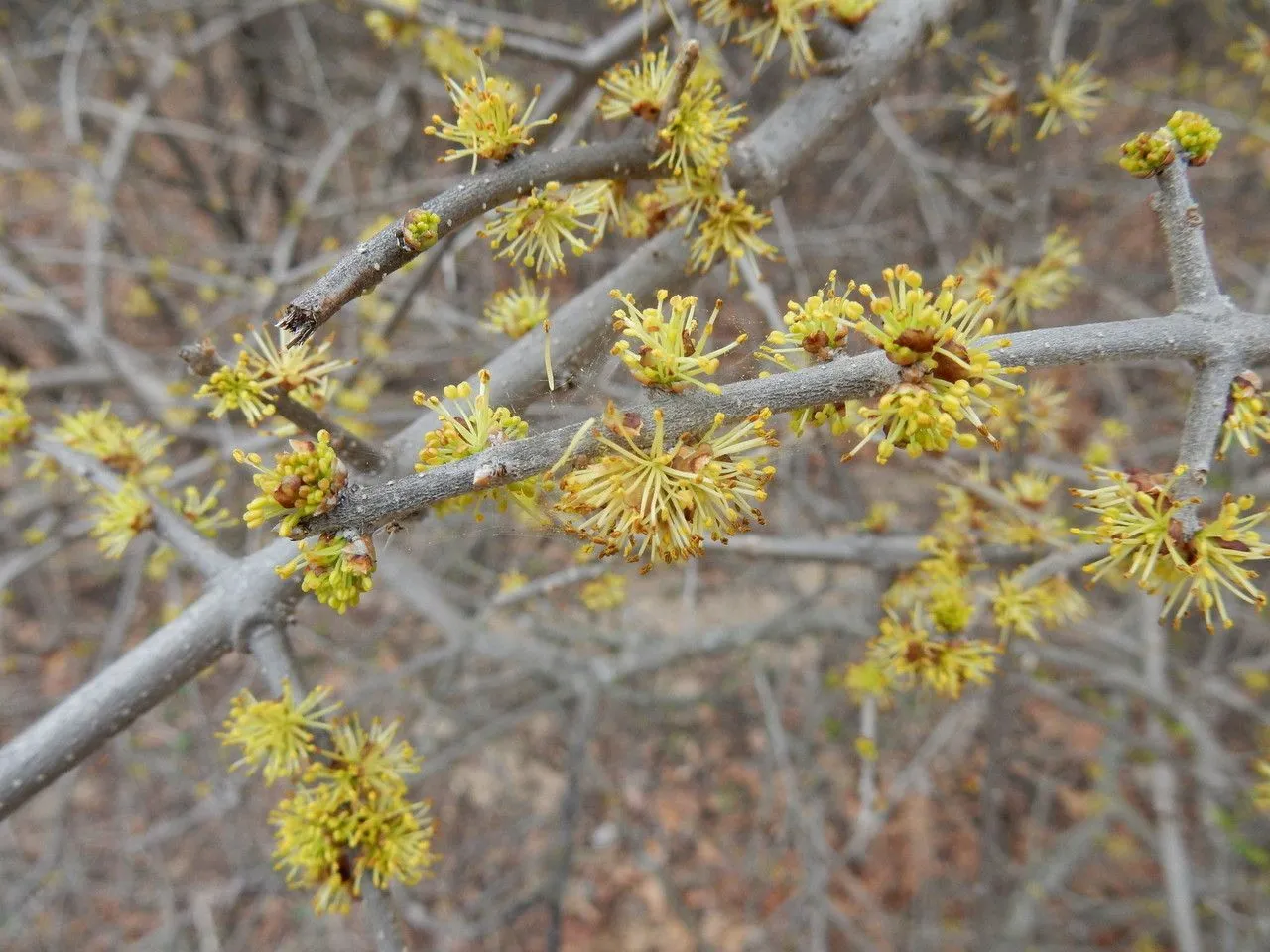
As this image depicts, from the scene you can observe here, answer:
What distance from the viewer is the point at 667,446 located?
1.07 metres

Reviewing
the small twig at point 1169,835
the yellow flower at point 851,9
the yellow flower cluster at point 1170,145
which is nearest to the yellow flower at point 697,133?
the yellow flower at point 851,9

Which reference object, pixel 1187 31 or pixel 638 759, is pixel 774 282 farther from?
pixel 1187 31

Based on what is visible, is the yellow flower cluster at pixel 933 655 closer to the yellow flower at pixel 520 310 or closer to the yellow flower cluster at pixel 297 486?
the yellow flower at pixel 520 310

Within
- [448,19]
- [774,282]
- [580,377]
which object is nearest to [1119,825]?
[774,282]

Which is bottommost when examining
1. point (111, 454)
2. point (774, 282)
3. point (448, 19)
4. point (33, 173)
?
point (111, 454)

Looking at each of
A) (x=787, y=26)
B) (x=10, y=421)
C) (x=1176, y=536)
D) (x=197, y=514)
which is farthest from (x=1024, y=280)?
(x=10, y=421)

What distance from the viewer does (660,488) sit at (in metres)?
1.03

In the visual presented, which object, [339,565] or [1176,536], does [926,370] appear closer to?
[1176,536]

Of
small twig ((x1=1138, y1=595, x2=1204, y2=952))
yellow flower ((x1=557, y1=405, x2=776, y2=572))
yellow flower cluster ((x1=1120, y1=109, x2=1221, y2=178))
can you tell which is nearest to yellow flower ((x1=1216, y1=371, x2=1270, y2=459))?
yellow flower cluster ((x1=1120, y1=109, x2=1221, y2=178))

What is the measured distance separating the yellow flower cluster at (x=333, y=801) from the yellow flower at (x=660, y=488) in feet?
2.07

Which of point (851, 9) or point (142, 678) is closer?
point (142, 678)

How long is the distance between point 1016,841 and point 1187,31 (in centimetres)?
539

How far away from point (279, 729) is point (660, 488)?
85 centimetres

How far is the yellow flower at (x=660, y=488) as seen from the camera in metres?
1.00
